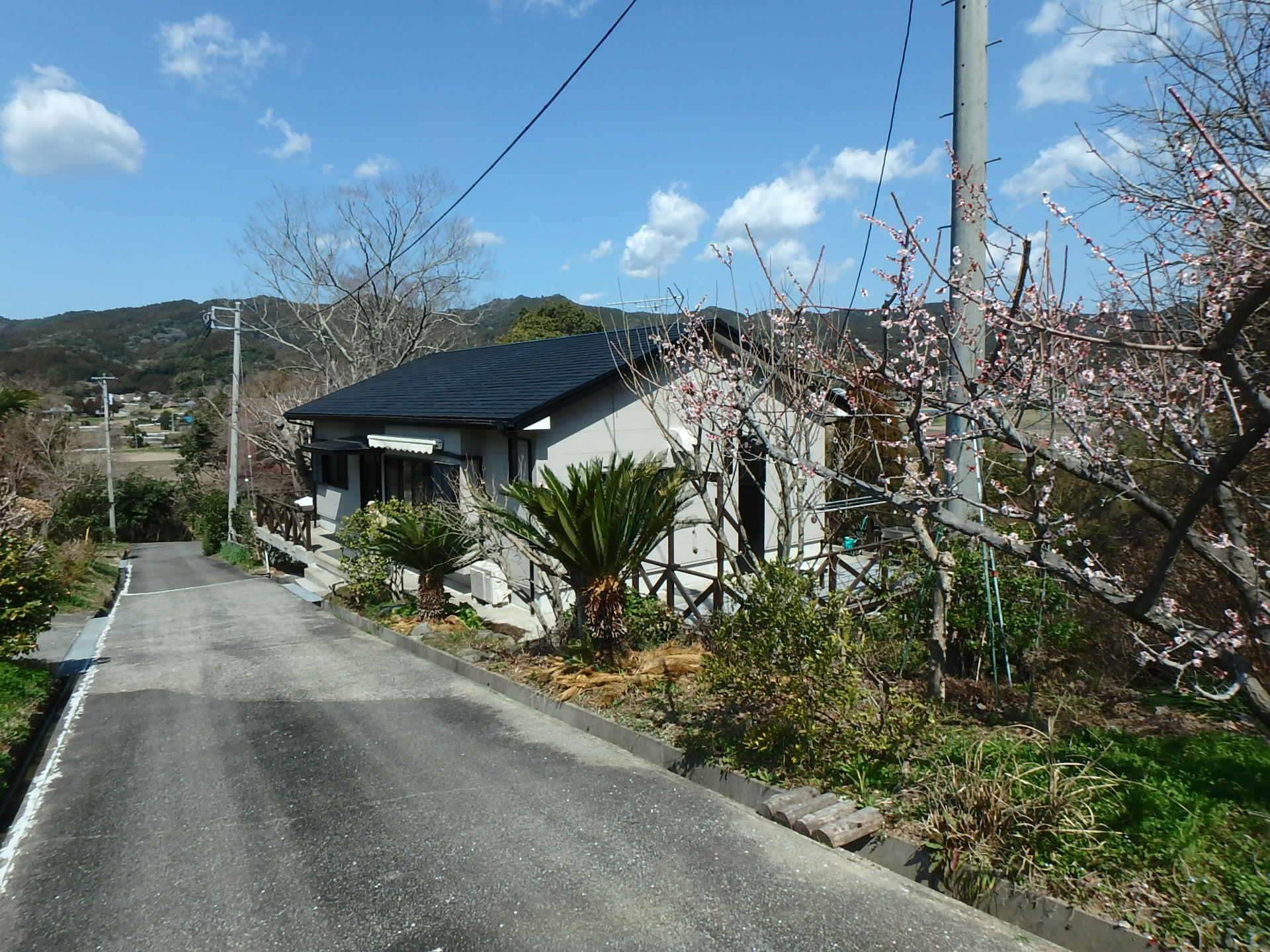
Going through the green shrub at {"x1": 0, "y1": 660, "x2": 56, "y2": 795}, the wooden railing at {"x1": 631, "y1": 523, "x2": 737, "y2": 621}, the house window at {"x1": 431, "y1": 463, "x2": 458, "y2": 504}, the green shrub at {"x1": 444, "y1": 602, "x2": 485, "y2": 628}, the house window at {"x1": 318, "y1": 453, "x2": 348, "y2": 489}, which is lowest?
the green shrub at {"x1": 0, "y1": 660, "x2": 56, "y2": 795}

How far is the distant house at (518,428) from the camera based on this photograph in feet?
37.8

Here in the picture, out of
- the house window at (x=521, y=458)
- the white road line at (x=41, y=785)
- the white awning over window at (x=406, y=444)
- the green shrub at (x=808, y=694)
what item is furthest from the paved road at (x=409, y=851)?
the white awning over window at (x=406, y=444)

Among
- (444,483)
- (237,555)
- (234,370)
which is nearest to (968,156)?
(444,483)

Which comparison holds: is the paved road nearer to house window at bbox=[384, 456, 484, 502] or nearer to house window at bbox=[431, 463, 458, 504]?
house window at bbox=[431, 463, 458, 504]

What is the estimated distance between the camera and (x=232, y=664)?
33.2 feet

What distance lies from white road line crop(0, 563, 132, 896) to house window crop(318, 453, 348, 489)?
30.0 feet

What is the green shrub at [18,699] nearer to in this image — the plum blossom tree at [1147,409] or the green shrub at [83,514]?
the plum blossom tree at [1147,409]

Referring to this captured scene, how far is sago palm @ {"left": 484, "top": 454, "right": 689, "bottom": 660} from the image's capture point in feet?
25.0

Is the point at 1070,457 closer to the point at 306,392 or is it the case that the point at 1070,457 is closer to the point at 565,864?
the point at 565,864

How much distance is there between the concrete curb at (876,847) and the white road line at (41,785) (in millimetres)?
3490

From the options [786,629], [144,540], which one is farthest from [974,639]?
[144,540]

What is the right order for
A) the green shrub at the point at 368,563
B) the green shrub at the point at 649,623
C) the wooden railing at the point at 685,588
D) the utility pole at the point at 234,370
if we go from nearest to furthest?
the green shrub at the point at 649,623
the wooden railing at the point at 685,588
the green shrub at the point at 368,563
the utility pole at the point at 234,370

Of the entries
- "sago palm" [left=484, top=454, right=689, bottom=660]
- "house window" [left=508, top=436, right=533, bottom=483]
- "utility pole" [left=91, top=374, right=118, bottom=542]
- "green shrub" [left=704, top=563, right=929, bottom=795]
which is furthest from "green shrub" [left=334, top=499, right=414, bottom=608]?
"utility pole" [left=91, top=374, right=118, bottom=542]

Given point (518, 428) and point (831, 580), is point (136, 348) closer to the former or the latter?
point (518, 428)
